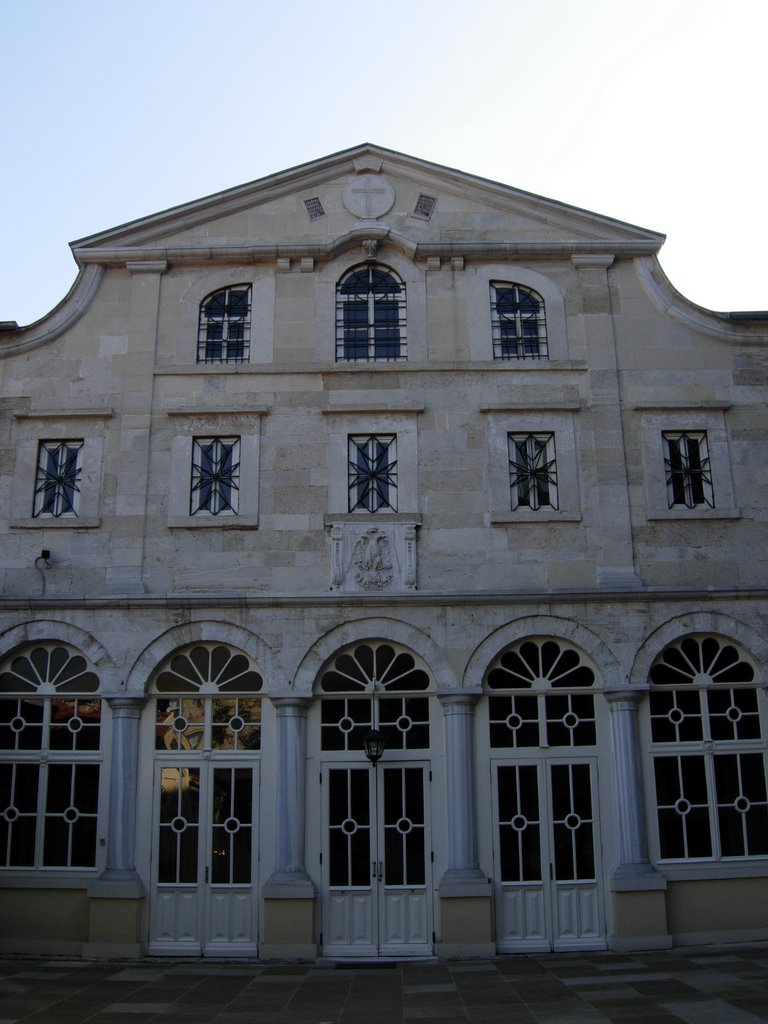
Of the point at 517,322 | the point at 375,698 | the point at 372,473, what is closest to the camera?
the point at 375,698

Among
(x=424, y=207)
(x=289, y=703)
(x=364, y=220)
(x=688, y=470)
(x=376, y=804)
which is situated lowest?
(x=376, y=804)

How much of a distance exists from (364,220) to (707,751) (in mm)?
9663

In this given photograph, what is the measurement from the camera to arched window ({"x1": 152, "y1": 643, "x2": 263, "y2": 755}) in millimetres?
13875

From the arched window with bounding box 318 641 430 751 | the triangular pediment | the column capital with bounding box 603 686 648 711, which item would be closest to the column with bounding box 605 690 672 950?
the column capital with bounding box 603 686 648 711

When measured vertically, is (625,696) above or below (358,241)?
below

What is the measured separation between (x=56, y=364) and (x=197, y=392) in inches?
91.4

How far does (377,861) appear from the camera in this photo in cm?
1338

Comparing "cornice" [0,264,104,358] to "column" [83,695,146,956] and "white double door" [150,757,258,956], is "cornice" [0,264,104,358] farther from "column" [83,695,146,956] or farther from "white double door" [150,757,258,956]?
"white double door" [150,757,258,956]

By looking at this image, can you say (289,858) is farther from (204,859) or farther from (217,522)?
(217,522)

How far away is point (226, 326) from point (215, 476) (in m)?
2.57

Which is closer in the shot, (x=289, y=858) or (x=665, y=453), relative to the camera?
(x=289, y=858)

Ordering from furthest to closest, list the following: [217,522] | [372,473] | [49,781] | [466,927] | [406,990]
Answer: [372,473] < [217,522] < [49,781] < [466,927] < [406,990]

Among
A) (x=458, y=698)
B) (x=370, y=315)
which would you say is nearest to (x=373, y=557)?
(x=458, y=698)

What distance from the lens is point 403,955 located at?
13.1 meters
